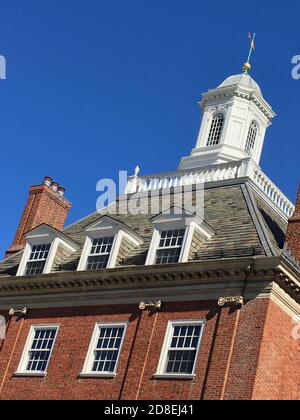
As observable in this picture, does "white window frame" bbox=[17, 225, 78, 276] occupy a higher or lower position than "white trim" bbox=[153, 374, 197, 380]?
higher

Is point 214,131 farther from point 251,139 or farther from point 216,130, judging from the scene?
point 251,139

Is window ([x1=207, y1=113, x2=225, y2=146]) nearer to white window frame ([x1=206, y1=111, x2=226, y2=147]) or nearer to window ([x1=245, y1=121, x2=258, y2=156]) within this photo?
white window frame ([x1=206, y1=111, x2=226, y2=147])

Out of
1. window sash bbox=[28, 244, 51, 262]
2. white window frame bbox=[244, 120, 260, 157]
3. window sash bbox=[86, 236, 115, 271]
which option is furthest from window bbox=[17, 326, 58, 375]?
white window frame bbox=[244, 120, 260, 157]

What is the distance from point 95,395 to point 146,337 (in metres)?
2.72

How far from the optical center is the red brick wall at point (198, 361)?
24.5m

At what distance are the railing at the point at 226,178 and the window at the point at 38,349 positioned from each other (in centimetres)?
867

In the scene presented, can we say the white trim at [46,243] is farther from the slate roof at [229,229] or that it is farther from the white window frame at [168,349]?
the white window frame at [168,349]

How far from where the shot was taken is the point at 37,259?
32375 millimetres

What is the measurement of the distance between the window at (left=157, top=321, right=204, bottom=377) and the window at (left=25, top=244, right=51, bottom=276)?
298 inches

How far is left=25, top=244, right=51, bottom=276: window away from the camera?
31984 millimetres

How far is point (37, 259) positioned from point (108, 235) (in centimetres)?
377

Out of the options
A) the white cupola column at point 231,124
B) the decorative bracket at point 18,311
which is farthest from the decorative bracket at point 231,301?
the white cupola column at point 231,124

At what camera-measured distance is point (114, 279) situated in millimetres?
28688

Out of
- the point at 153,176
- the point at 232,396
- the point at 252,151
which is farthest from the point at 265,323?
the point at 252,151
